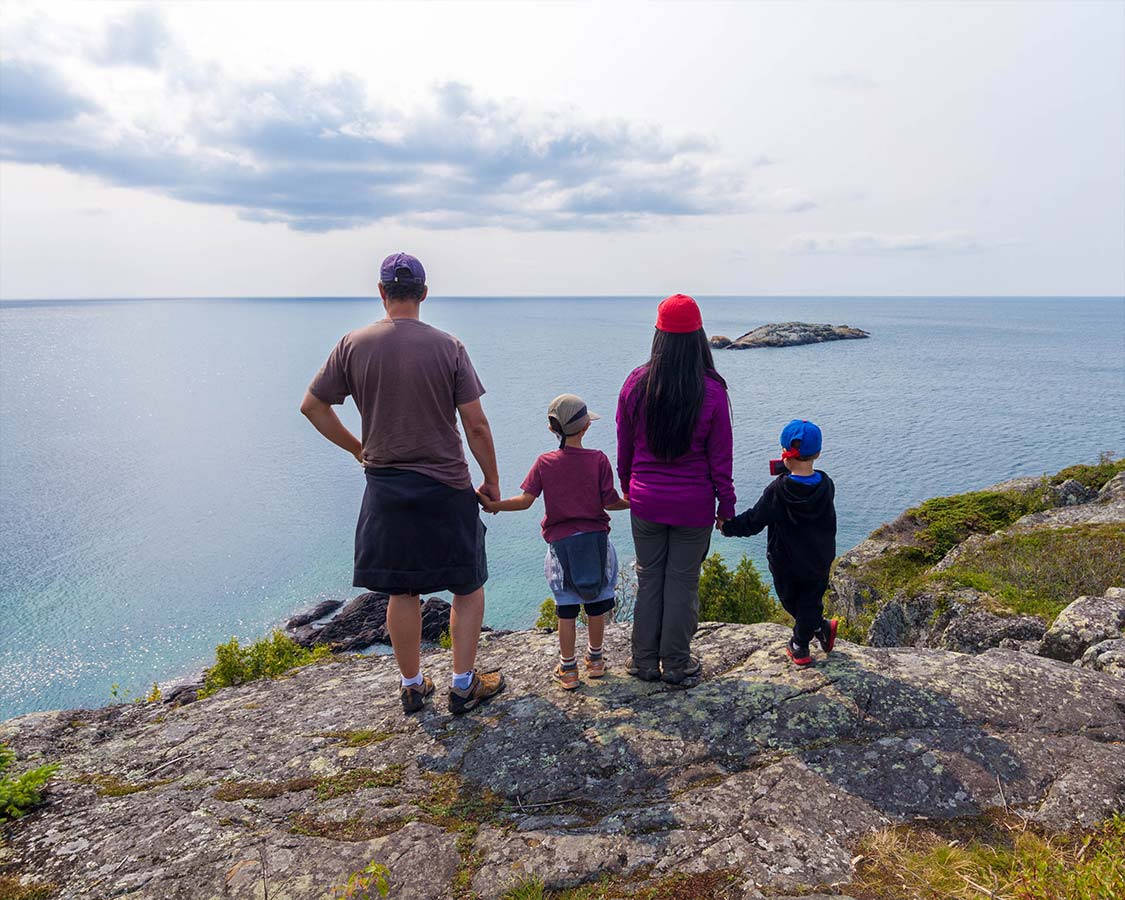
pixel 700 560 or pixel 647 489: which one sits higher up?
pixel 647 489

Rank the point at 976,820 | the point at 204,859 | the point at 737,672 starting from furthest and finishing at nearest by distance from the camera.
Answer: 1. the point at 737,672
2. the point at 976,820
3. the point at 204,859

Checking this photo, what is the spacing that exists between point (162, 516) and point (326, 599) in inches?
734

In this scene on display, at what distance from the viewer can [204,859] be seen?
416 cm

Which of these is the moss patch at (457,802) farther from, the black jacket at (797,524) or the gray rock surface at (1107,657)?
the gray rock surface at (1107,657)

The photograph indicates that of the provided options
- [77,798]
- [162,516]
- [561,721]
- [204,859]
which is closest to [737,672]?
[561,721]

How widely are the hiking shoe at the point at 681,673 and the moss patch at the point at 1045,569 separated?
7.95 m

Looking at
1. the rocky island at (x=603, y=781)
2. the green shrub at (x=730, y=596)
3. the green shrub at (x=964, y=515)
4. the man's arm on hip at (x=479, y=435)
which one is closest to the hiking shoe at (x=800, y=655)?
the rocky island at (x=603, y=781)

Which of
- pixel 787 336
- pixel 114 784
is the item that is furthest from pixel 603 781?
pixel 787 336

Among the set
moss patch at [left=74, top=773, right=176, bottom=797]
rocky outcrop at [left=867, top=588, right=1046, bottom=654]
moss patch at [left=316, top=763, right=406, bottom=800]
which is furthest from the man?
rocky outcrop at [left=867, top=588, right=1046, bottom=654]

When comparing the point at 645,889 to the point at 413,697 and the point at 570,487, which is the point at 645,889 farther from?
the point at 570,487

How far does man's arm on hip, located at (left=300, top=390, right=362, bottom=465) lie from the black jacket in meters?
2.69

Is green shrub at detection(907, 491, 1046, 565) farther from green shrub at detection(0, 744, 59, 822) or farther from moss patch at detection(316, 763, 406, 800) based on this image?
green shrub at detection(0, 744, 59, 822)

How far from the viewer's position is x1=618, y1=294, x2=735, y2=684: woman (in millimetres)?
5383

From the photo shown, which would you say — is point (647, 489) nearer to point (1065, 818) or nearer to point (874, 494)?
point (1065, 818)
